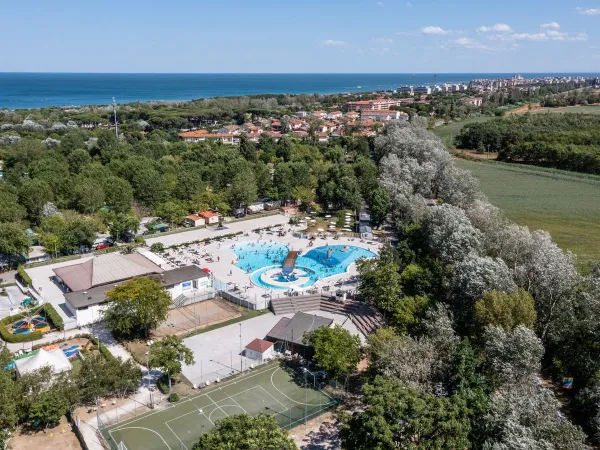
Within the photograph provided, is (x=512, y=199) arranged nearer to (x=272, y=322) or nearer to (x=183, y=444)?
(x=272, y=322)

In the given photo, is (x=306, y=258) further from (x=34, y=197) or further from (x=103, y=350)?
(x=34, y=197)

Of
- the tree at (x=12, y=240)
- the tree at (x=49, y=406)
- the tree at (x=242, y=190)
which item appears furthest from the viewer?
the tree at (x=242, y=190)

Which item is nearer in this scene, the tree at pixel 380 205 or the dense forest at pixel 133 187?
the dense forest at pixel 133 187

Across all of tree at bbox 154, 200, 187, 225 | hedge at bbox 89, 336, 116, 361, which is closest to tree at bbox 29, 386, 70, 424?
hedge at bbox 89, 336, 116, 361

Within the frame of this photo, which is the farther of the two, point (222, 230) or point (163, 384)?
point (222, 230)

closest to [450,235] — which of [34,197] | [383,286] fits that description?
[383,286]

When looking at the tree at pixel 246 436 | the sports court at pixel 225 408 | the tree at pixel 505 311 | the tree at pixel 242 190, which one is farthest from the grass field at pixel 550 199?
the tree at pixel 246 436

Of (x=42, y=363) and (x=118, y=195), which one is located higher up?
(x=118, y=195)

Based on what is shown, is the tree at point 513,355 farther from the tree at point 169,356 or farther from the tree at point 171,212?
the tree at point 171,212
